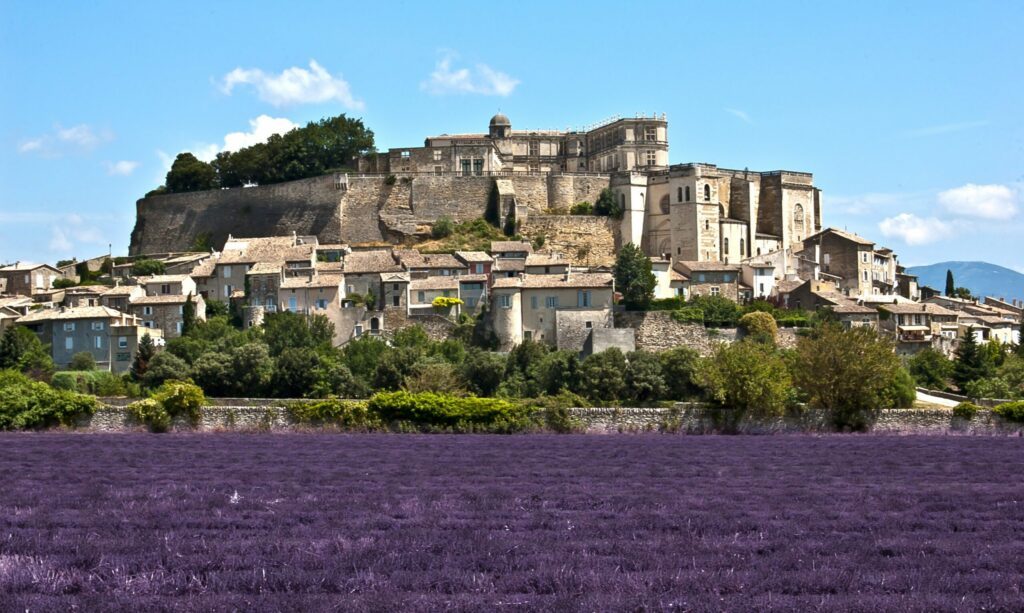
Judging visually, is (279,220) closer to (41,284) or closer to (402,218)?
(402,218)

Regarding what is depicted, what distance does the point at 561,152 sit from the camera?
288 feet

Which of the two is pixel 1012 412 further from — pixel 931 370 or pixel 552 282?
pixel 552 282

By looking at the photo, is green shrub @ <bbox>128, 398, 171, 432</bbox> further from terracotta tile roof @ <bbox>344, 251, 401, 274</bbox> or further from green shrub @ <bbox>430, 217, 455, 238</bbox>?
green shrub @ <bbox>430, 217, 455, 238</bbox>

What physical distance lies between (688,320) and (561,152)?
33.6 m

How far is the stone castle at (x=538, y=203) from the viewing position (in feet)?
247

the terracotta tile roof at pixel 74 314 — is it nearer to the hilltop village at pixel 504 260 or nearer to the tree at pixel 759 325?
the hilltop village at pixel 504 260

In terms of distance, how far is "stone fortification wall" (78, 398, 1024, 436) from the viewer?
122ft

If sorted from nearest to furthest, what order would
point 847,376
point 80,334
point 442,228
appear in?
point 847,376 < point 80,334 < point 442,228

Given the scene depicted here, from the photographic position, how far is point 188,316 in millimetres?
57219

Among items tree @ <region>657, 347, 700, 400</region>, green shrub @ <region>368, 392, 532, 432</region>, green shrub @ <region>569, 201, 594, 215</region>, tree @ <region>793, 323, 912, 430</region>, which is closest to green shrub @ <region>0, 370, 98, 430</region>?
green shrub @ <region>368, 392, 532, 432</region>

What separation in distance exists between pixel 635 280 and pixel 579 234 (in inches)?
674

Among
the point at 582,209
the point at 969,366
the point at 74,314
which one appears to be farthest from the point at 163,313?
the point at 969,366

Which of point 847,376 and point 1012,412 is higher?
point 847,376

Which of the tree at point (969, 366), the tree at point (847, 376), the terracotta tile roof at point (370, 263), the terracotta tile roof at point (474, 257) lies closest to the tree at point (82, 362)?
the terracotta tile roof at point (370, 263)
